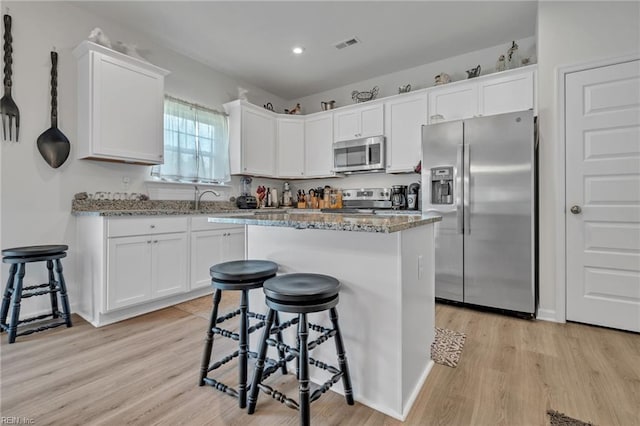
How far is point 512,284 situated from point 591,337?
23.7 inches

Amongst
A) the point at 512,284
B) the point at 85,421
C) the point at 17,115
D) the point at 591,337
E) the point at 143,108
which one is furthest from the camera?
the point at 143,108

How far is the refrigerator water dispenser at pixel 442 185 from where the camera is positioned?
2949mm

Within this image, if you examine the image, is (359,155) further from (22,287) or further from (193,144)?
(22,287)

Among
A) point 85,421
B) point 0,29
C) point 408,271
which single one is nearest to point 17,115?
point 0,29

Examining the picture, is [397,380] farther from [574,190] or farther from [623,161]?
[623,161]

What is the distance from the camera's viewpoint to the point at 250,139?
4176 mm

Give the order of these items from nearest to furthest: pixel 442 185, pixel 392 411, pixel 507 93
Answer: pixel 392 411 < pixel 442 185 < pixel 507 93

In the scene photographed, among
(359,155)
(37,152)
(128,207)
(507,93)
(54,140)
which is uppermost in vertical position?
(507,93)

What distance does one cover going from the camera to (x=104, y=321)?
2.50m

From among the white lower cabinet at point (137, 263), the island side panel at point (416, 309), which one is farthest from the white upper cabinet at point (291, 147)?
the island side panel at point (416, 309)

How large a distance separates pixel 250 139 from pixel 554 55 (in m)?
3.38

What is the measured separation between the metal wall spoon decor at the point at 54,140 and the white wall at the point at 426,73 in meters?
3.26

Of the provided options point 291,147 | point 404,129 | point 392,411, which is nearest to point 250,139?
point 291,147

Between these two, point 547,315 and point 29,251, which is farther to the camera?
point 547,315
